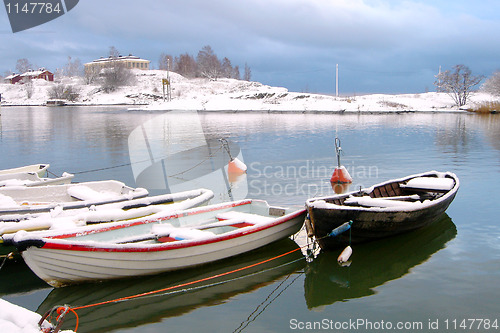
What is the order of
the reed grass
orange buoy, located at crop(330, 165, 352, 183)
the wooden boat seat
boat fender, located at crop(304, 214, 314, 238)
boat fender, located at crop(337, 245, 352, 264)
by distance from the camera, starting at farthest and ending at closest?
1. the reed grass
2. orange buoy, located at crop(330, 165, 352, 183)
3. the wooden boat seat
4. boat fender, located at crop(304, 214, 314, 238)
5. boat fender, located at crop(337, 245, 352, 264)

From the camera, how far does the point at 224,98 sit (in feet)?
350

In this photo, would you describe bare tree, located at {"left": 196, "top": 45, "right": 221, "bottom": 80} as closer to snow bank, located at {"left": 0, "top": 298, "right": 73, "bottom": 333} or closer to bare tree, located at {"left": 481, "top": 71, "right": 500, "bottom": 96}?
bare tree, located at {"left": 481, "top": 71, "right": 500, "bottom": 96}

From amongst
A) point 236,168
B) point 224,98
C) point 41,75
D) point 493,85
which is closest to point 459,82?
point 493,85

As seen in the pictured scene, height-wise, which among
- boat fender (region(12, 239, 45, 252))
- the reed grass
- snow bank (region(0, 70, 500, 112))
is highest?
snow bank (region(0, 70, 500, 112))

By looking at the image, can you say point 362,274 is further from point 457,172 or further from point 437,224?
point 457,172

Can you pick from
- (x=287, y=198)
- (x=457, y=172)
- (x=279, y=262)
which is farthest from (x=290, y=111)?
(x=279, y=262)

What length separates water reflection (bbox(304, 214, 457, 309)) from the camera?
28.6ft

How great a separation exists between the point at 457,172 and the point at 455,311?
48.2 feet

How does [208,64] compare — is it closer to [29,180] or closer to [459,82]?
[459,82]

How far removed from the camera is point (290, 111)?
87.1 meters

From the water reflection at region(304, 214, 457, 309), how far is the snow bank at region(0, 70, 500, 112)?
73308mm

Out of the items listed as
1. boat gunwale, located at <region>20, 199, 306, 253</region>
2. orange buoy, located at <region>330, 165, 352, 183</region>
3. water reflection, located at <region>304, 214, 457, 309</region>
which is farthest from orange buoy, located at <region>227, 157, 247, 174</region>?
water reflection, located at <region>304, 214, 457, 309</region>

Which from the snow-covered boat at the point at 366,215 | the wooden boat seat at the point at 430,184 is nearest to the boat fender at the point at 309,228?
the snow-covered boat at the point at 366,215

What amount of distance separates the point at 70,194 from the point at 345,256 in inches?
329
